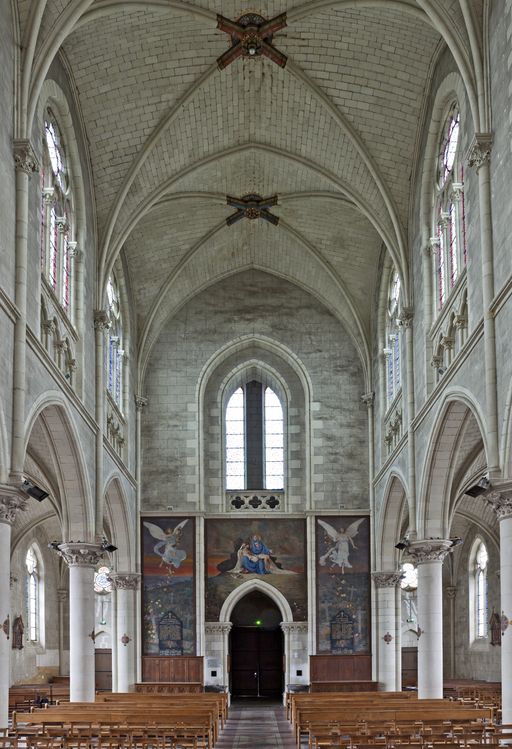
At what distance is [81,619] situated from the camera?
2927cm

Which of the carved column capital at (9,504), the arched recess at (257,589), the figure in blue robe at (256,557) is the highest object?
the carved column capital at (9,504)

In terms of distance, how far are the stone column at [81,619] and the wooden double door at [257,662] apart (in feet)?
54.8

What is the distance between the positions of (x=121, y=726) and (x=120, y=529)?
18550 millimetres

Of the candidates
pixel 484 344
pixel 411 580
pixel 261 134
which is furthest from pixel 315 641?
pixel 484 344

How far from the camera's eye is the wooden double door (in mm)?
45375

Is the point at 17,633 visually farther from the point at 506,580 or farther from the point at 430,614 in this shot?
the point at 506,580

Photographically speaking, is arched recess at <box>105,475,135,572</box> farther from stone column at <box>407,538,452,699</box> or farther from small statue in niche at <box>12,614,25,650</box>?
stone column at <box>407,538,452,699</box>

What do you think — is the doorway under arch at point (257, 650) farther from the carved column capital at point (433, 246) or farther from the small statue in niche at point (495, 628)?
the carved column capital at point (433, 246)

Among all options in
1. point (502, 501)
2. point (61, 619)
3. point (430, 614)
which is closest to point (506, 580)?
point (502, 501)

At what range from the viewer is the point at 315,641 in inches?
1576

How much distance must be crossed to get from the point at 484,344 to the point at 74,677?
14534 mm

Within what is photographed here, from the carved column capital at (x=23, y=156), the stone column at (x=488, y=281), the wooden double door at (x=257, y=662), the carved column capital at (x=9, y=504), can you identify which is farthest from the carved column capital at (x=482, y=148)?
the wooden double door at (x=257, y=662)

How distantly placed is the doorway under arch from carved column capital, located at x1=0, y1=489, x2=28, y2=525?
26.2 metres

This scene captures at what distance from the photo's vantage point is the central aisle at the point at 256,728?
2617 cm
